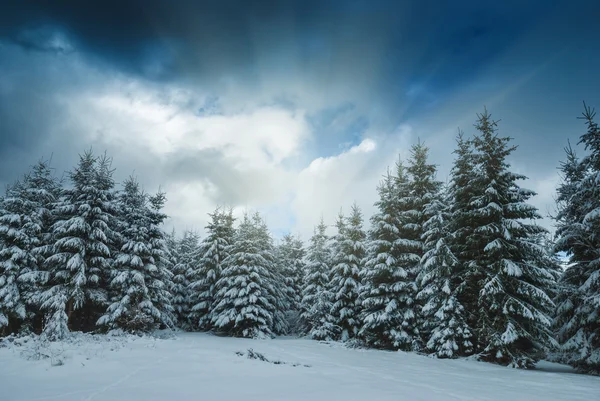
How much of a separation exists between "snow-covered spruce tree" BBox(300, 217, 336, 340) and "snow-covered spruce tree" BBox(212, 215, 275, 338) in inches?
136

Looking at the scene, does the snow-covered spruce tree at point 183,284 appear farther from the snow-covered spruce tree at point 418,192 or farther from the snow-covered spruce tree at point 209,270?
the snow-covered spruce tree at point 418,192

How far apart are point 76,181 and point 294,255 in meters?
27.0

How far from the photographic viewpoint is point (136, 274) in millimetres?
21234

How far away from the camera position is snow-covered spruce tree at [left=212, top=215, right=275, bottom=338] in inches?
999

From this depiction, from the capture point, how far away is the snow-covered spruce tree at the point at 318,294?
83.7 ft

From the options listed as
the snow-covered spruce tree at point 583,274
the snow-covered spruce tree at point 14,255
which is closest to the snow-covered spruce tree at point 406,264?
the snow-covered spruce tree at point 583,274

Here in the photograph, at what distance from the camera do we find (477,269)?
15359 mm

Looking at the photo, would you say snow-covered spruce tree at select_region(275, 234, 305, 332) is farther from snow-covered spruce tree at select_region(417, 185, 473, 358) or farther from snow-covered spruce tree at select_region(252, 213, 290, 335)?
snow-covered spruce tree at select_region(417, 185, 473, 358)

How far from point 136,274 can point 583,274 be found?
25.9 m

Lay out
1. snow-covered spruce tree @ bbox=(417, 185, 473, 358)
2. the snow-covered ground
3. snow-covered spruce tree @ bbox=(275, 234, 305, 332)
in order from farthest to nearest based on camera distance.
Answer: snow-covered spruce tree @ bbox=(275, 234, 305, 332) < snow-covered spruce tree @ bbox=(417, 185, 473, 358) < the snow-covered ground

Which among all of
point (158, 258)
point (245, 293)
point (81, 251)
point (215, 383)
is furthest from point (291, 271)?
point (215, 383)

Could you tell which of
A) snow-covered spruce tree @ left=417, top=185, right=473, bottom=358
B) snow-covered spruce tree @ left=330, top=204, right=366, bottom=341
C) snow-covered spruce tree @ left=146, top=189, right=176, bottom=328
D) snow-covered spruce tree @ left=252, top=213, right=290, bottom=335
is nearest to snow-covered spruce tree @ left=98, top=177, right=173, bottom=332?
snow-covered spruce tree @ left=146, top=189, right=176, bottom=328

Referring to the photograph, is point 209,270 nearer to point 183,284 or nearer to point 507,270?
point 183,284

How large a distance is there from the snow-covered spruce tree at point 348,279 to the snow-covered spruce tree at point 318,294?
0.78 metres
